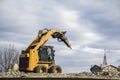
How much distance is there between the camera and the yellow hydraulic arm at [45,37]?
821 inches

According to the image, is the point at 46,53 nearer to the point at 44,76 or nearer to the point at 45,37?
the point at 45,37

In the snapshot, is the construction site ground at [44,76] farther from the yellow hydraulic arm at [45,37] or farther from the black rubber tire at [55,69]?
the yellow hydraulic arm at [45,37]

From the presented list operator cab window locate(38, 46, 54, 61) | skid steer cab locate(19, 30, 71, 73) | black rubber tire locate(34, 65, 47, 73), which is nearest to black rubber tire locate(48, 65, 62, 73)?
skid steer cab locate(19, 30, 71, 73)

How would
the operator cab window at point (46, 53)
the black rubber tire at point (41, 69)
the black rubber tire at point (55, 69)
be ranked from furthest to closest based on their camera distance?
the operator cab window at point (46, 53) → the black rubber tire at point (55, 69) → the black rubber tire at point (41, 69)

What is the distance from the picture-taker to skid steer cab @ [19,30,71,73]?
19.4 meters

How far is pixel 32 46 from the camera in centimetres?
2094

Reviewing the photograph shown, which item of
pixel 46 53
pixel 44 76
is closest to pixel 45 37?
pixel 46 53

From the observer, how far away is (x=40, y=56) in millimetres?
20406

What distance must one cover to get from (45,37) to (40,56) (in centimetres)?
154

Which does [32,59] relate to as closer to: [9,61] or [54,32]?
[54,32]

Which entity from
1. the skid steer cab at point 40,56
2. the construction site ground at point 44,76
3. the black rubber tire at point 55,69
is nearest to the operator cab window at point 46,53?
the skid steer cab at point 40,56

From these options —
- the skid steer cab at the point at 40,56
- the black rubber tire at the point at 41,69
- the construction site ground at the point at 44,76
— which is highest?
the skid steer cab at the point at 40,56

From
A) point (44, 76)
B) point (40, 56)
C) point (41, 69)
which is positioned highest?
point (40, 56)

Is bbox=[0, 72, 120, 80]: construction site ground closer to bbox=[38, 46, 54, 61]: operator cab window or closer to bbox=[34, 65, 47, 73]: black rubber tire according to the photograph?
bbox=[34, 65, 47, 73]: black rubber tire
